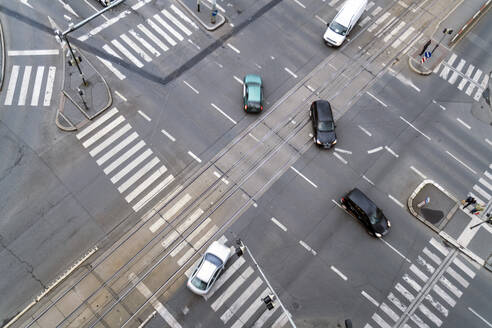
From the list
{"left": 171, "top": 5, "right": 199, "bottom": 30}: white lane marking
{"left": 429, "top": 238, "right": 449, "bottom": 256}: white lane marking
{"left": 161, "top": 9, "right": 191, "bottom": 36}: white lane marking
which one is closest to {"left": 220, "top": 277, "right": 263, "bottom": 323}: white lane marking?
{"left": 429, "top": 238, "right": 449, "bottom": 256}: white lane marking

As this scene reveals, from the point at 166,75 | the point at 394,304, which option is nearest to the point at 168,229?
the point at 166,75

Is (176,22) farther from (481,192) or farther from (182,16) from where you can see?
(481,192)

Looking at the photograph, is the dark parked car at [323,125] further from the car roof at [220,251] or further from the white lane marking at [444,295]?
the white lane marking at [444,295]

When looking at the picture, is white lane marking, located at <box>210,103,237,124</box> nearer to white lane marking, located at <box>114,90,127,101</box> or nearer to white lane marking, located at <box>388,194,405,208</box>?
white lane marking, located at <box>114,90,127,101</box>

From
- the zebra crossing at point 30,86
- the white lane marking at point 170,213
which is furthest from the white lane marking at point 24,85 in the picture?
the white lane marking at point 170,213

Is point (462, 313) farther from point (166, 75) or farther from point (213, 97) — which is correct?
point (166, 75)

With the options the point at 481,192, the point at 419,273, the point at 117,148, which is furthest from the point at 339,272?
the point at 117,148
